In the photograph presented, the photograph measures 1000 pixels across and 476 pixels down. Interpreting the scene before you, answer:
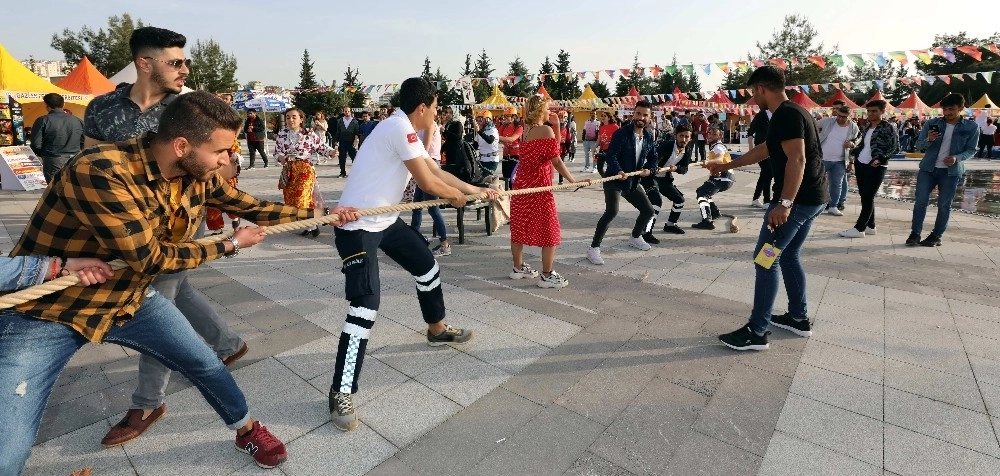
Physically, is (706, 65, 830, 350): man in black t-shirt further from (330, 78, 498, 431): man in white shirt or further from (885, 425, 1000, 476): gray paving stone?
(330, 78, 498, 431): man in white shirt

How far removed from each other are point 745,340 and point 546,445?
185 centimetres

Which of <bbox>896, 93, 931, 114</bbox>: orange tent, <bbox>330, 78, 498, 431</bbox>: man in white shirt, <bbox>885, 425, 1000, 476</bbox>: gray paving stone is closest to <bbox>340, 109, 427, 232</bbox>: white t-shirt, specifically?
<bbox>330, 78, 498, 431</bbox>: man in white shirt

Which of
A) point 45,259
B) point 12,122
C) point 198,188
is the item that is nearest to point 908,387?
point 198,188

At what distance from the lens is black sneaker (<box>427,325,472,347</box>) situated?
146 inches

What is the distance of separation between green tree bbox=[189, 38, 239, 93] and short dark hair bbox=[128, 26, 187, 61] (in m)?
A: 49.5

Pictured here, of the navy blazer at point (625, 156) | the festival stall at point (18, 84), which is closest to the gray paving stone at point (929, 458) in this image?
the navy blazer at point (625, 156)

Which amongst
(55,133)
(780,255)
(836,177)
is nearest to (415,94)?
(780,255)

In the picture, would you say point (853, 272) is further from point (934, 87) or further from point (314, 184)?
point (934, 87)

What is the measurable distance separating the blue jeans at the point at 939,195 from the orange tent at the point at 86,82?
19598 millimetres

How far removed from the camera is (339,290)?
4.96 meters

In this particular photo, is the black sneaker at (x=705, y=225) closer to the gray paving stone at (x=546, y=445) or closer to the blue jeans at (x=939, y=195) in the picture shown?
the blue jeans at (x=939, y=195)

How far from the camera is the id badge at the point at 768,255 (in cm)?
360

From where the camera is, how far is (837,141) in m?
7.88

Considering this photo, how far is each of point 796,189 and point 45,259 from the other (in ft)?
12.9
